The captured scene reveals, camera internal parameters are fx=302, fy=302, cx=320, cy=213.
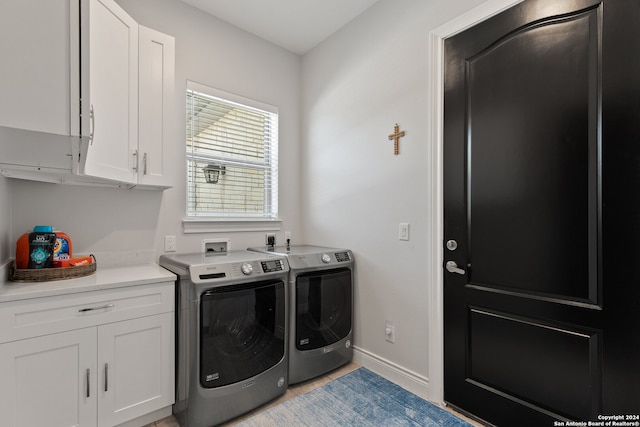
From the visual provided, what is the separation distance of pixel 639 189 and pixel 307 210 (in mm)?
2342

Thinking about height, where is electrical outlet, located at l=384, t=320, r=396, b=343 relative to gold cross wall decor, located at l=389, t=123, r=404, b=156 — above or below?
below

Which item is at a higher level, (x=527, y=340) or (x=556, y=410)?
(x=527, y=340)

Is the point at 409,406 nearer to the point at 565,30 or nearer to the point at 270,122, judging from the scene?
the point at 565,30

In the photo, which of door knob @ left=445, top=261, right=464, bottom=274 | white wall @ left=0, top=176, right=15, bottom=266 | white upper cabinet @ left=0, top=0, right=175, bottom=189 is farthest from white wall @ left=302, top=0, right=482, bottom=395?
white wall @ left=0, top=176, right=15, bottom=266

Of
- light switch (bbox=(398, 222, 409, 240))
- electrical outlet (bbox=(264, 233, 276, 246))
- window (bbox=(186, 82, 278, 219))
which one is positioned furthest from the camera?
electrical outlet (bbox=(264, 233, 276, 246))

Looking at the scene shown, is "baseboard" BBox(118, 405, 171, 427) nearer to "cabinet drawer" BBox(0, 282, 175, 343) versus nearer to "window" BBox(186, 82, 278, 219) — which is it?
"cabinet drawer" BBox(0, 282, 175, 343)

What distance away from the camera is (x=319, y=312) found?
Answer: 7.55 ft

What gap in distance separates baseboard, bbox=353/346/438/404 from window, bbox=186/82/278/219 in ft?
4.91

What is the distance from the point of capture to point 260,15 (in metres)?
2.56


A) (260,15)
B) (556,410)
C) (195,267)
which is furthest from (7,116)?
(556,410)

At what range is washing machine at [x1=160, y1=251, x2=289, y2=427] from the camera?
1685 mm

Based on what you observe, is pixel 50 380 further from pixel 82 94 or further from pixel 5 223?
pixel 82 94

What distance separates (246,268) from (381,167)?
127 cm

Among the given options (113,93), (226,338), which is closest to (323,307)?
(226,338)
